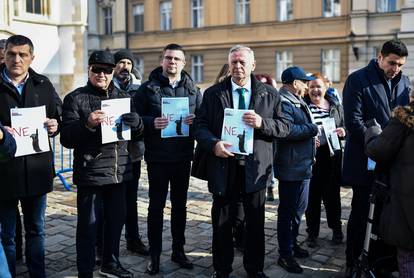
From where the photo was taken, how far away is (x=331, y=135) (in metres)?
5.58

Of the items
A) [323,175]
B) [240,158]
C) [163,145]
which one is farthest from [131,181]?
[323,175]

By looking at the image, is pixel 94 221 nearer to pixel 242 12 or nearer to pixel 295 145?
pixel 295 145

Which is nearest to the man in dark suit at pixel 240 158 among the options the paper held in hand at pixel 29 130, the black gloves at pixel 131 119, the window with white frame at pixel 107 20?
the black gloves at pixel 131 119

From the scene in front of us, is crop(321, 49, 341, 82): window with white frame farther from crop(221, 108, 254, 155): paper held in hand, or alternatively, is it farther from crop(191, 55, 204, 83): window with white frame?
crop(221, 108, 254, 155): paper held in hand

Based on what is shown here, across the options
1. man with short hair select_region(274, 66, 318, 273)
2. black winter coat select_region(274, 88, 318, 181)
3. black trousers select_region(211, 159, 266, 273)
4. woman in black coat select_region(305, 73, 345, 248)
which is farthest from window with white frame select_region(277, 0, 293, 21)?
black trousers select_region(211, 159, 266, 273)

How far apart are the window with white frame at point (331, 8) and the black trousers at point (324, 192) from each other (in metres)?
22.0

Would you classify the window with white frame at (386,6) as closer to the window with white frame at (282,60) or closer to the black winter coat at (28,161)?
the window with white frame at (282,60)

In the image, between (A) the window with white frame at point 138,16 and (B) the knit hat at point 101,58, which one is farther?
(A) the window with white frame at point 138,16

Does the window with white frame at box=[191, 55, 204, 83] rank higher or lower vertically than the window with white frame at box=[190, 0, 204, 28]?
lower

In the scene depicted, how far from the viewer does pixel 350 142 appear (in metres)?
4.46

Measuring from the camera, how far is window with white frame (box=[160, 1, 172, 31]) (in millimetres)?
32312

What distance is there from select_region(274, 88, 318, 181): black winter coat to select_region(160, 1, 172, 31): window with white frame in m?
28.6

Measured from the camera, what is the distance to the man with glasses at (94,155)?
4109mm

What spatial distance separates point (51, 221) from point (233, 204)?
309 centimetres
